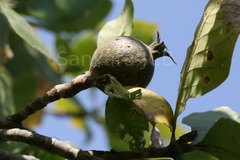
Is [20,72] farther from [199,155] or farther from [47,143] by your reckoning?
[199,155]

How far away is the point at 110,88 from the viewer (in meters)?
1.58

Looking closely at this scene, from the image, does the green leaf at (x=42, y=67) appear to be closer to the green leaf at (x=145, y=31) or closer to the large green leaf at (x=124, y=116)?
the green leaf at (x=145, y=31)

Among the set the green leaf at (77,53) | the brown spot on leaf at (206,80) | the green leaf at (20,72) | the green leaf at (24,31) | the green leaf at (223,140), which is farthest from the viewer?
the green leaf at (77,53)

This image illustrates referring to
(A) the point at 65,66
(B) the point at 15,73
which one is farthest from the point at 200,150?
(A) the point at 65,66

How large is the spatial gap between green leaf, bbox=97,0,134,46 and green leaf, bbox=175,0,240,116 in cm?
47

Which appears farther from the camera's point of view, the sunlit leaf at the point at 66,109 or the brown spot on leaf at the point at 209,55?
the sunlit leaf at the point at 66,109

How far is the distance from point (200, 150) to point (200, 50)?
34 centimetres

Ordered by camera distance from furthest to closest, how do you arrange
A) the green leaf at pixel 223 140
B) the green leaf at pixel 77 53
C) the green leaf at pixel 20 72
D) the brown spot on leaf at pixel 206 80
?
1. the green leaf at pixel 77 53
2. the green leaf at pixel 20 72
3. the brown spot on leaf at pixel 206 80
4. the green leaf at pixel 223 140

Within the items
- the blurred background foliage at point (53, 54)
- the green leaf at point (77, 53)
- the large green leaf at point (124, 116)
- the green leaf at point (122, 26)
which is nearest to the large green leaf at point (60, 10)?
the blurred background foliage at point (53, 54)

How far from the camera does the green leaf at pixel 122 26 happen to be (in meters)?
2.05

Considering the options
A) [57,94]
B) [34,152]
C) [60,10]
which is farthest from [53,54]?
[60,10]

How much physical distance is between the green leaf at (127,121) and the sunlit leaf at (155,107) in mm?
26

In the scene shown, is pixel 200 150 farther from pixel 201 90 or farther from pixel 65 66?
pixel 65 66

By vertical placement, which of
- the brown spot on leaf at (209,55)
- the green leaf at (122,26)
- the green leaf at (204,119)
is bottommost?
the green leaf at (204,119)
